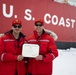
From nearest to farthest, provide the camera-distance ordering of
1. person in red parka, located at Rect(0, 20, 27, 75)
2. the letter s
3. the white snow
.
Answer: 1. person in red parka, located at Rect(0, 20, 27, 75)
2. the white snow
3. the letter s

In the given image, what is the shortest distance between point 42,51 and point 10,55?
27cm

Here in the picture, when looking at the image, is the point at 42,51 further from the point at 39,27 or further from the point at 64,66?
the point at 64,66

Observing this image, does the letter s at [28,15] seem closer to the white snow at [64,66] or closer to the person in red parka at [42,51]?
the white snow at [64,66]

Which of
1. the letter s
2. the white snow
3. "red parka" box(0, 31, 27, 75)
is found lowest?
the white snow

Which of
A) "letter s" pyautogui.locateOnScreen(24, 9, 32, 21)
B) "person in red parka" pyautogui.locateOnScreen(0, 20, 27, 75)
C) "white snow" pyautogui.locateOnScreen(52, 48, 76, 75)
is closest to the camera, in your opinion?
"person in red parka" pyautogui.locateOnScreen(0, 20, 27, 75)

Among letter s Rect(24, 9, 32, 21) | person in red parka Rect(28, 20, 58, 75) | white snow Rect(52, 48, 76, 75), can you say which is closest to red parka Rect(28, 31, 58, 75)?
person in red parka Rect(28, 20, 58, 75)

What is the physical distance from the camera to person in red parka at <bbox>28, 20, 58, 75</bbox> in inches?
67.5

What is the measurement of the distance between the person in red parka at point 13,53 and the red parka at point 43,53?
0.23 ft

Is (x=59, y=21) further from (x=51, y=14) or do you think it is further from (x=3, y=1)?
(x=3, y=1)

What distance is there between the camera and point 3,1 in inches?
161

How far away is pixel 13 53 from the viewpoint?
170 centimetres

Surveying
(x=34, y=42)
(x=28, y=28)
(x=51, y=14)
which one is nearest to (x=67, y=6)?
(x=51, y=14)

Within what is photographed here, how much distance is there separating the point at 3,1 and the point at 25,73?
263 centimetres

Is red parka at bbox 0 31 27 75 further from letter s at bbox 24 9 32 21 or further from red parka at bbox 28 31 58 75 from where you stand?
letter s at bbox 24 9 32 21
